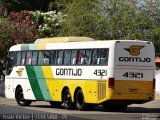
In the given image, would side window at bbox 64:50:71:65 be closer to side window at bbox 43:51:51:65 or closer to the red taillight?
side window at bbox 43:51:51:65

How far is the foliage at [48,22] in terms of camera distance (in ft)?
156

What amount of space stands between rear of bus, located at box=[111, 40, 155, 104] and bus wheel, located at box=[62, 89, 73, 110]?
2914 millimetres

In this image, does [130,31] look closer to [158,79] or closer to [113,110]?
[158,79]

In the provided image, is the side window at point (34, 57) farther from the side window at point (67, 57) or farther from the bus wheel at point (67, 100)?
the bus wheel at point (67, 100)

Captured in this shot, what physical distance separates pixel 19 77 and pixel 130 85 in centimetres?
773

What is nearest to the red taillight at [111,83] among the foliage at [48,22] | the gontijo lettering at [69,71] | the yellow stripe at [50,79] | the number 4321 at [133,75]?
the number 4321 at [133,75]

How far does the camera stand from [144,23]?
1346 inches

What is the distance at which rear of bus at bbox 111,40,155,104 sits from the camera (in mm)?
25203

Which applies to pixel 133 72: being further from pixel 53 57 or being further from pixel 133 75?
pixel 53 57

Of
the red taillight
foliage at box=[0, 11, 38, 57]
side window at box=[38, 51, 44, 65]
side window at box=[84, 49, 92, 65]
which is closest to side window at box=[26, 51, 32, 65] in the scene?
side window at box=[38, 51, 44, 65]

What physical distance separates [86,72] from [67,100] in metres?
2.05

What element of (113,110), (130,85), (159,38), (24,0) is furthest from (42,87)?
(24,0)

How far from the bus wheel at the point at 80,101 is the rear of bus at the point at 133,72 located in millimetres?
1898

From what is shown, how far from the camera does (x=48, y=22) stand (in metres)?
49.5
